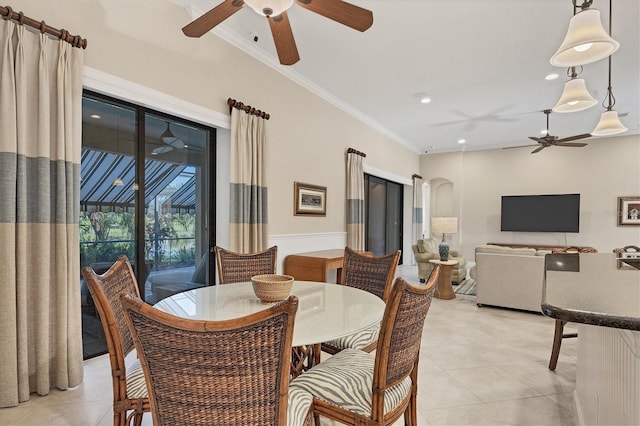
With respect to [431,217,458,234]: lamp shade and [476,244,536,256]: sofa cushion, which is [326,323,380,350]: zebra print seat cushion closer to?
[476,244,536,256]: sofa cushion

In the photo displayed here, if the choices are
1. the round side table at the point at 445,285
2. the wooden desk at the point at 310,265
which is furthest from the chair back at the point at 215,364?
the round side table at the point at 445,285

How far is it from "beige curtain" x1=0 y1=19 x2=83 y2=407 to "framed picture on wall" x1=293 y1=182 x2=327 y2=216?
248 centimetres

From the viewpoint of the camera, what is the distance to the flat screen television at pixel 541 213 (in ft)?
24.3

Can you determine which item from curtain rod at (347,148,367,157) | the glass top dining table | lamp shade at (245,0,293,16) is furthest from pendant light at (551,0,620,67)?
curtain rod at (347,148,367,157)

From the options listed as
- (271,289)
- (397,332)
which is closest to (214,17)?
(271,289)

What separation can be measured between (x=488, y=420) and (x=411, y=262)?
6.74 meters

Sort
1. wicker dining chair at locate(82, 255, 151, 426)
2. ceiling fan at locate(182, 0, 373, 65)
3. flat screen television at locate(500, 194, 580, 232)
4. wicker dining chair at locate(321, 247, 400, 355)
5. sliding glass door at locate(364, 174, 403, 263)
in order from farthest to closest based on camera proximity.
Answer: flat screen television at locate(500, 194, 580, 232) < sliding glass door at locate(364, 174, 403, 263) < wicker dining chair at locate(321, 247, 400, 355) < ceiling fan at locate(182, 0, 373, 65) < wicker dining chair at locate(82, 255, 151, 426)

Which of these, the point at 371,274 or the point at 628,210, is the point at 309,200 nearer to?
the point at 371,274

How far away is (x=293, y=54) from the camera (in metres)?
2.32

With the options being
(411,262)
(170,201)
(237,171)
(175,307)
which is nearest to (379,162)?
(411,262)

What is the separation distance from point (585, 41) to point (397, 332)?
1.80 m

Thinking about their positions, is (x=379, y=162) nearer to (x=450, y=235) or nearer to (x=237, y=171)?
(x=450, y=235)

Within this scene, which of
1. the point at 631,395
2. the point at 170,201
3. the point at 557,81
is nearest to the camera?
the point at 631,395

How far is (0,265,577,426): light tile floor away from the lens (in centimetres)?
203
